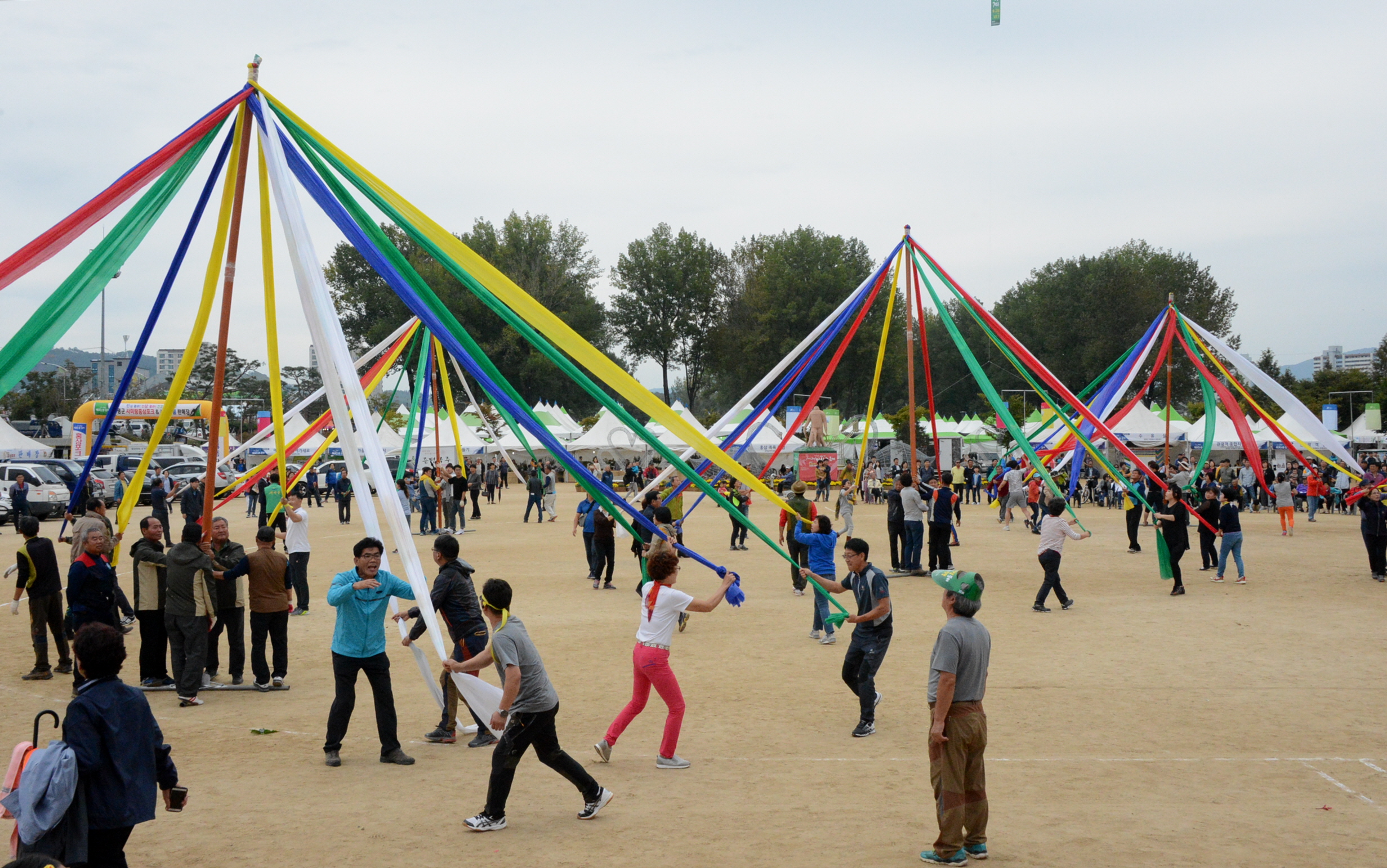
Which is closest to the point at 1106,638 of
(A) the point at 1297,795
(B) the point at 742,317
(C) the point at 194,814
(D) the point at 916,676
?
(D) the point at 916,676

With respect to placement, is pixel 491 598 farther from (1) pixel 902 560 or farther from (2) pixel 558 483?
(2) pixel 558 483

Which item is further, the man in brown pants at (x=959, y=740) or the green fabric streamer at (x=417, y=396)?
the green fabric streamer at (x=417, y=396)

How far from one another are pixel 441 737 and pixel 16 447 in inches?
1379

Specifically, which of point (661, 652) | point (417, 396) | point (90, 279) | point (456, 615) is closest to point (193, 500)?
point (417, 396)

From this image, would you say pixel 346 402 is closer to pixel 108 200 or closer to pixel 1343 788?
pixel 108 200

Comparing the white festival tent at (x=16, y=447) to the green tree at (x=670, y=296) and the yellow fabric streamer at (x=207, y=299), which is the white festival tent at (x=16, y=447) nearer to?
the yellow fabric streamer at (x=207, y=299)

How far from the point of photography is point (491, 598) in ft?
20.7

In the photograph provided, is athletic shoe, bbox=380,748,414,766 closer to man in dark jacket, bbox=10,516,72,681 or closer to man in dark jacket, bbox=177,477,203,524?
man in dark jacket, bbox=10,516,72,681

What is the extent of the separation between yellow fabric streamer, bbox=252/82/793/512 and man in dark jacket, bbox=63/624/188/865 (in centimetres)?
388

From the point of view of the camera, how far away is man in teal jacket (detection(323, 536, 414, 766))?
23.9 feet

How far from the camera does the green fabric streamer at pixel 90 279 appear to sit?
21.6 feet

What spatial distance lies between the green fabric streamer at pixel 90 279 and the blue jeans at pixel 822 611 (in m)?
7.31

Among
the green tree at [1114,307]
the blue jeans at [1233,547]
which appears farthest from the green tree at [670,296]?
the blue jeans at [1233,547]

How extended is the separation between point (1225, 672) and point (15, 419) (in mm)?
73141
